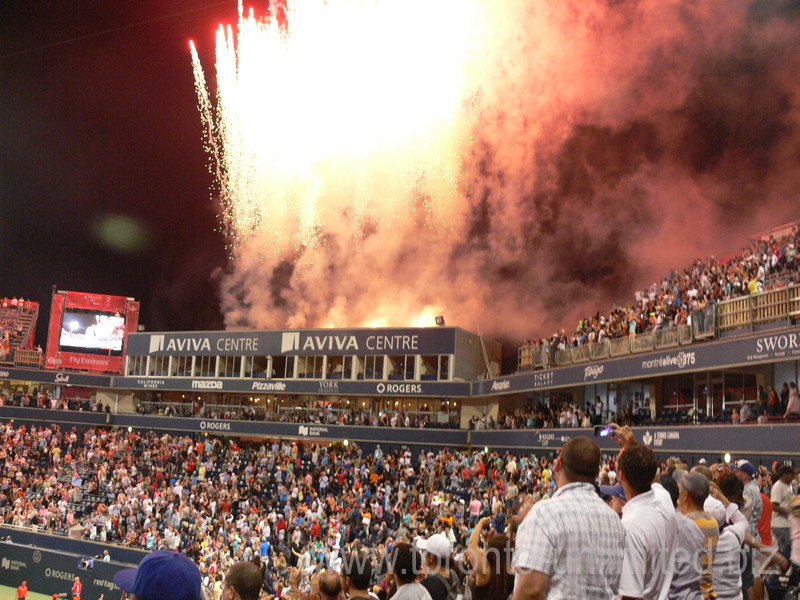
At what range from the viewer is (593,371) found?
32062 mm

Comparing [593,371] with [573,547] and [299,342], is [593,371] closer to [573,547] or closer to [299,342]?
[299,342]

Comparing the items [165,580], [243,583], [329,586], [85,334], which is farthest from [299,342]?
[165,580]

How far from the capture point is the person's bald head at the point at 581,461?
4.34 metres

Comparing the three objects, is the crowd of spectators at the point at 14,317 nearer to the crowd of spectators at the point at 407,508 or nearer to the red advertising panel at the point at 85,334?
the red advertising panel at the point at 85,334

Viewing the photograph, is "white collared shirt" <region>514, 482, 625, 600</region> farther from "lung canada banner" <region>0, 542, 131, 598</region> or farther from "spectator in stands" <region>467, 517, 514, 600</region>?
"lung canada banner" <region>0, 542, 131, 598</region>

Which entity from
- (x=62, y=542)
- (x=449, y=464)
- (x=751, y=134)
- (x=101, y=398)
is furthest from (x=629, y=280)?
(x=101, y=398)

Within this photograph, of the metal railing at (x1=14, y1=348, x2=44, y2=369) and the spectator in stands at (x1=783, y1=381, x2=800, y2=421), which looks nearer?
the spectator in stands at (x1=783, y1=381, x2=800, y2=421)

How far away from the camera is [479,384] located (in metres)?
44.1

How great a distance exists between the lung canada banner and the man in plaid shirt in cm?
2676

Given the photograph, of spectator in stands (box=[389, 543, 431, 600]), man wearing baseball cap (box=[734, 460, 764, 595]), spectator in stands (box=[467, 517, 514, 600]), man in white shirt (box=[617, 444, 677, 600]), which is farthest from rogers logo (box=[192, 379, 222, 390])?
man in white shirt (box=[617, 444, 677, 600])

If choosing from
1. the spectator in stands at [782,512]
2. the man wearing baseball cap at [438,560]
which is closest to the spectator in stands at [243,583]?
the man wearing baseball cap at [438,560]

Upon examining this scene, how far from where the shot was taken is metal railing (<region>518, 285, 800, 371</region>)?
893 inches

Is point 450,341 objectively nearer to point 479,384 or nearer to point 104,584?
point 479,384

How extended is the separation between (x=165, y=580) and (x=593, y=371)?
29.4 m
